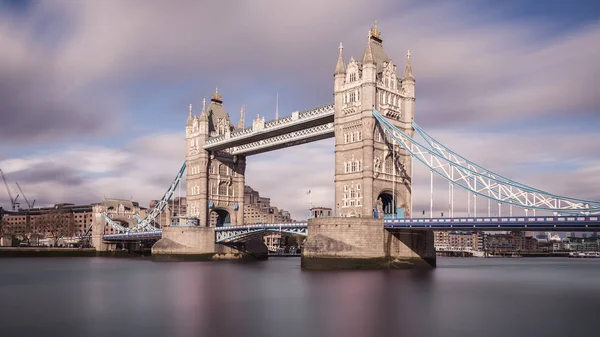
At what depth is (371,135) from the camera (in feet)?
199

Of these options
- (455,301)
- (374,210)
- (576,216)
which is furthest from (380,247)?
(455,301)

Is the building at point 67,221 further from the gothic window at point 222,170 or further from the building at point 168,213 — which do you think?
the gothic window at point 222,170

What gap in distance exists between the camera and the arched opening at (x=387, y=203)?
210 ft

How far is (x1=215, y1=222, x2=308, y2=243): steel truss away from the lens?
65688 mm

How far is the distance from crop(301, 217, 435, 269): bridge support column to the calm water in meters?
6.43

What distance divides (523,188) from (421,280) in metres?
12.8

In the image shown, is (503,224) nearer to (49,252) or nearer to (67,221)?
(49,252)

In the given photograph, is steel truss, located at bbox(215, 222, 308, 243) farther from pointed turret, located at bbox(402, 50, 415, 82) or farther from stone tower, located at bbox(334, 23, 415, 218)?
pointed turret, located at bbox(402, 50, 415, 82)

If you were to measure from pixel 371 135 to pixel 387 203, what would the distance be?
31.1 ft

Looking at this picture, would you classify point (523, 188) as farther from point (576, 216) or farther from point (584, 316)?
point (584, 316)

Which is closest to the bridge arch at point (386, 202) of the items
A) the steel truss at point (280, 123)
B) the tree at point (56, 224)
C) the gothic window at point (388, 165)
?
the gothic window at point (388, 165)

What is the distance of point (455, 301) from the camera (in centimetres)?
3366

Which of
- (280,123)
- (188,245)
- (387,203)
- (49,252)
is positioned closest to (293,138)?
(280,123)

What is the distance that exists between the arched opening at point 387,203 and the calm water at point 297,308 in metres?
17.8
